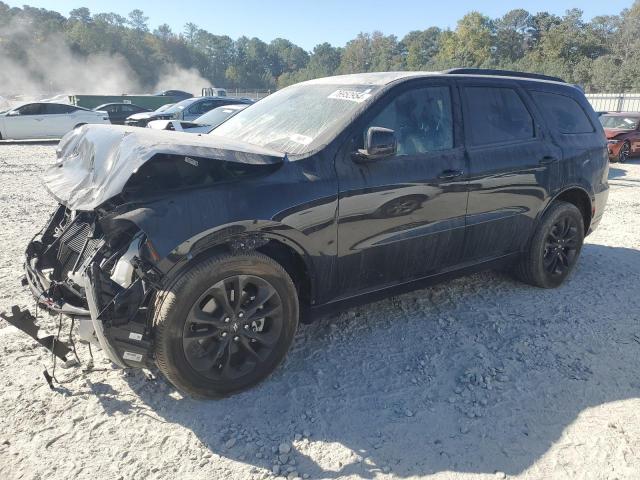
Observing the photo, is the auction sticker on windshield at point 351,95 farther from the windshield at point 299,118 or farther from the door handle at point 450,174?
the door handle at point 450,174

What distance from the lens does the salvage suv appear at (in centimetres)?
255

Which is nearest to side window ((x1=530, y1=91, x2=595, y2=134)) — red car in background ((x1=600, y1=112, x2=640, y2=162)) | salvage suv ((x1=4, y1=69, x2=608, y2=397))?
salvage suv ((x1=4, y1=69, x2=608, y2=397))

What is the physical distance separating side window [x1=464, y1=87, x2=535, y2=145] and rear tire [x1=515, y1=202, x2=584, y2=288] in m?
0.83

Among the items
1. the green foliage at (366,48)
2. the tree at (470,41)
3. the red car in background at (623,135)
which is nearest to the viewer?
the red car in background at (623,135)

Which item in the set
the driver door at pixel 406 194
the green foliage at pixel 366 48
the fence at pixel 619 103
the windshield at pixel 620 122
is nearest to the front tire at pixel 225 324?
the driver door at pixel 406 194

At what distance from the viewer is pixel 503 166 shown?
389 cm

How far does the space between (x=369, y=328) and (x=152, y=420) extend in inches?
67.5

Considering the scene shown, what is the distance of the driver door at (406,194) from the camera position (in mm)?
3152

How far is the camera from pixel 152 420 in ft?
8.92

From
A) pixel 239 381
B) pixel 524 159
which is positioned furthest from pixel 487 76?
pixel 239 381

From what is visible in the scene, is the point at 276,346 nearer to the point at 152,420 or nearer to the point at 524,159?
the point at 152,420

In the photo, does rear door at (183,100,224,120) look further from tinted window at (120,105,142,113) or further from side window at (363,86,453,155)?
side window at (363,86,453,155)

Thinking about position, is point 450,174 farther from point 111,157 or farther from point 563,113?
point 111,157

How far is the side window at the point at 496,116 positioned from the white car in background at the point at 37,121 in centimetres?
1622
